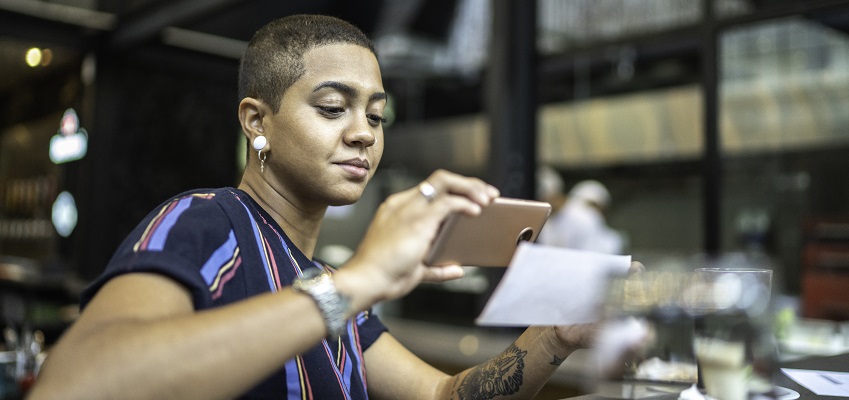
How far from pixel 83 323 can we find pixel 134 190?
16.5 ft

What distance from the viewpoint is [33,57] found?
5.71 m

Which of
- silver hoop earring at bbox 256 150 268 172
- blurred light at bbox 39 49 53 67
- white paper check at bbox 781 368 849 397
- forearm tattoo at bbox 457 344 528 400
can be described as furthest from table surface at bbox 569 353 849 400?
blurred light at bbox 39 49 53 67

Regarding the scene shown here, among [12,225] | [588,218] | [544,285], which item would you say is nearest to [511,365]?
[544,285]

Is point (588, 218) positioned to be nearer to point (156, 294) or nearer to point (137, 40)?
point (137, 40)

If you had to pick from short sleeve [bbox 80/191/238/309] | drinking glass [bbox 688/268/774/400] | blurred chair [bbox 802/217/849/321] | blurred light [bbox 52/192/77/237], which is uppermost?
short sleeve [bbox 80/191/238/309]

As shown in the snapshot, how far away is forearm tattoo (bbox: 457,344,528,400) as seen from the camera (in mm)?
1226

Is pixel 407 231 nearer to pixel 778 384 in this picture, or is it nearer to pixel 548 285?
pixel 548 285

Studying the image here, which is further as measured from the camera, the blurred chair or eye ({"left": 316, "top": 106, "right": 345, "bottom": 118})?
the blurred chair

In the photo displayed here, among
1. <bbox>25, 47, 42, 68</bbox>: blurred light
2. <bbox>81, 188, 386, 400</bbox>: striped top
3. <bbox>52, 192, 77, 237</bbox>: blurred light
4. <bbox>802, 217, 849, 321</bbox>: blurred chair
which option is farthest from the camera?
<bbox>52, 192, 77, 237</bbox>: blurred light

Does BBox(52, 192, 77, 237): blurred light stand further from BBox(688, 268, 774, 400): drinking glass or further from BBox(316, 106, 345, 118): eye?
BBox(688, 268, 774, 400): drinking glass

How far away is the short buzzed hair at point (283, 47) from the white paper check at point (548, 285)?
0.50 metres

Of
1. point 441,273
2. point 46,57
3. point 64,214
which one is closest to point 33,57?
point 46,57

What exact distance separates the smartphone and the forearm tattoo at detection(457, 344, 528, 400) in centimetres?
38

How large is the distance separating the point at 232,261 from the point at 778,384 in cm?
81
